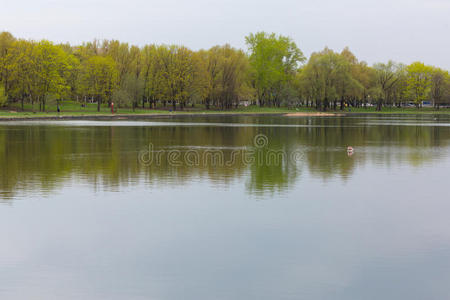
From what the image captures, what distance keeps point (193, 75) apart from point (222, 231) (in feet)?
354

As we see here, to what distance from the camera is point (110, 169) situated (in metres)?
22.5

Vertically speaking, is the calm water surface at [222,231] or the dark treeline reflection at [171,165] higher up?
the dark treeline reflection at [171,165]

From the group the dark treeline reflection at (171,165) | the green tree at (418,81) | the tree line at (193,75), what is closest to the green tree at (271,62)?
the tree line at (193,75)

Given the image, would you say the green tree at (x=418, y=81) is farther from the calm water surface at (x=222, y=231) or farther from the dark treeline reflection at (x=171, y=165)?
the calm water surface at (x=222, y=231)

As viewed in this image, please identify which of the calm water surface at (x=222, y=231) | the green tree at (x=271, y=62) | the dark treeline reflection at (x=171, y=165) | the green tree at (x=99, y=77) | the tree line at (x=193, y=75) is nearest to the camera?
the calm water surface at (x=222, y=231)

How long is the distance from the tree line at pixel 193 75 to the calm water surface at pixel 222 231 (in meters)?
78.0

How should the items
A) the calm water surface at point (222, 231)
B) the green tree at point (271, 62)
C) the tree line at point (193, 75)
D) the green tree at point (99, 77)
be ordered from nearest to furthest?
the calm water surface at point (222, 231) → the tree line at point (193, 75) → the green tree at point (99, 77) → the green tree at point (271, 62)

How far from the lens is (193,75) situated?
388 ft

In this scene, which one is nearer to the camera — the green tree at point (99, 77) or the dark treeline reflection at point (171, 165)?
the dark treeline reflection at point (171, 165)

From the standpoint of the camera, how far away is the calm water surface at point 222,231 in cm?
897

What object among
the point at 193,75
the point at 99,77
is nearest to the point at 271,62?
the point at 193,75

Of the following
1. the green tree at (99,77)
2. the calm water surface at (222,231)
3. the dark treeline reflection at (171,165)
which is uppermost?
the green tree at (99,77)

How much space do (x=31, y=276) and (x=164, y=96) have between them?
110 meters

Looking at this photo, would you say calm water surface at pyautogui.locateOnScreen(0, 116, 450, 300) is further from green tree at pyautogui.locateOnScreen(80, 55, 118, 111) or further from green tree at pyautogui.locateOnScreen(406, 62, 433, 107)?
green tree at pyautogui.locateOnScreen(406, 62, 433, 107)
